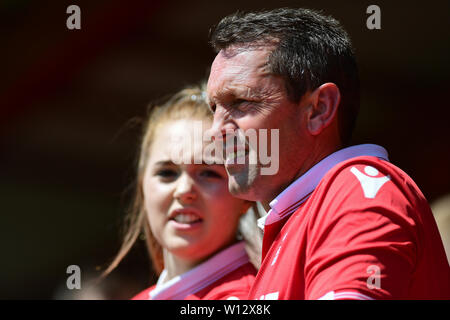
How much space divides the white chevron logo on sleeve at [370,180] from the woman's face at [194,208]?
3.71ft

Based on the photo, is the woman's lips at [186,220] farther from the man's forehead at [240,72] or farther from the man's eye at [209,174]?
the man's forehead at [240,72]

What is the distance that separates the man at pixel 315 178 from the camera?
125 centimetres

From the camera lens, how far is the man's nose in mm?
2492

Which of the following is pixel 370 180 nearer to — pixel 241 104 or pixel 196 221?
pixel 241 104

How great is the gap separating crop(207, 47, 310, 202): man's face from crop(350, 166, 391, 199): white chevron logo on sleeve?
288mm

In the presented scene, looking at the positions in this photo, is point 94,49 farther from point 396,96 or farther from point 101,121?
point 396,96

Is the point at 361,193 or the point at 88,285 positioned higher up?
the point at 361,193

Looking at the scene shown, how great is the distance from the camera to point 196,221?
250 centimetres

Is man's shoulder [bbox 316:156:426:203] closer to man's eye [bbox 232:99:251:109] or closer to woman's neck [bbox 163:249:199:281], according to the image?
man's eye [bbox 232:99:251:109]

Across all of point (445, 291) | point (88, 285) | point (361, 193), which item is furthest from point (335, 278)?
point (88, 285)

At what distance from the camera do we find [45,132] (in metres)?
5.31

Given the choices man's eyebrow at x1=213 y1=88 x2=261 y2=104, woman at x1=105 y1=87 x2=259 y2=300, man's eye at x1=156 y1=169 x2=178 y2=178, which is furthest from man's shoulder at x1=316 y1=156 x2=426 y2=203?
man's eye at x1=156 y1=169 x2=178 y2=178

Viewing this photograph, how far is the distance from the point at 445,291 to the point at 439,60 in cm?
325

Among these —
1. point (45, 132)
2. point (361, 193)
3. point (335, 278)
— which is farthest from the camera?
point (45, 132)
